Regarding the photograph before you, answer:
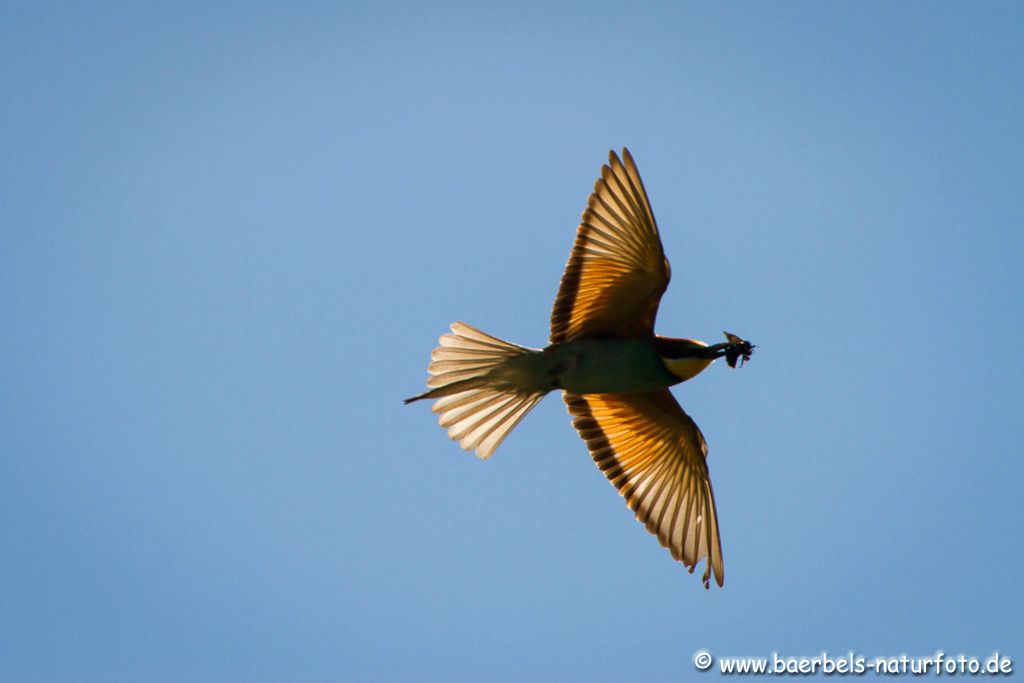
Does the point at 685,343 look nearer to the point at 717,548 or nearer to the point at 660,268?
the point at 660,268

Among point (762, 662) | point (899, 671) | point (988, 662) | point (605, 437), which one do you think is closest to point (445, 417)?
point (605, 437)

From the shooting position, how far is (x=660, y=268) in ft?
19.1

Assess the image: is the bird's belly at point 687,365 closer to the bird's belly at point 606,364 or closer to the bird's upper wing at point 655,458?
the bird's belly at point 606,364

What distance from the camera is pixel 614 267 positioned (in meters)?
5.84

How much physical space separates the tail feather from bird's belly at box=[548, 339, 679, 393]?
13 cm

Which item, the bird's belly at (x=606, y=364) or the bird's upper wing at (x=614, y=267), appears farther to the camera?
the bird's belly at (x=606, y=364)

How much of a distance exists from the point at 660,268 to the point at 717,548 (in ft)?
4.75

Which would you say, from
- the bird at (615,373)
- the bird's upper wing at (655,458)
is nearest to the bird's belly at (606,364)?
the bird at (615,373)

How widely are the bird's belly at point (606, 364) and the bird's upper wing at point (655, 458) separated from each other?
38 cm

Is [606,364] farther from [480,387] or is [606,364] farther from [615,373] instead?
[480,387]

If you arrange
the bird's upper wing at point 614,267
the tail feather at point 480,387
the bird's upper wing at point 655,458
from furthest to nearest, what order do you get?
the bird's upper wing at point 655,458
the tail feather at point 480,387
the bird's upper wing at point 614,267

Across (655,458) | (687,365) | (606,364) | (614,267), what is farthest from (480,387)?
(655,458)

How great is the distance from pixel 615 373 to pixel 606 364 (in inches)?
2.5

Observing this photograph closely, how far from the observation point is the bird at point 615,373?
5.79m
